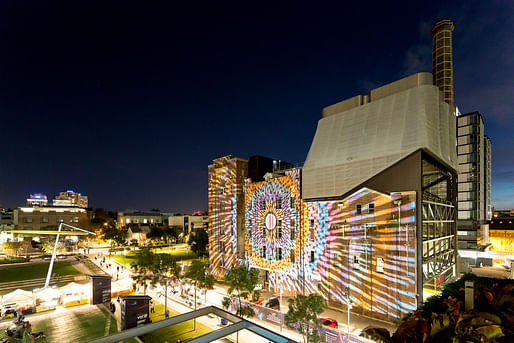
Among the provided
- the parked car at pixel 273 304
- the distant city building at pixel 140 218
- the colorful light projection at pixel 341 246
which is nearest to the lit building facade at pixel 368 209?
the colorful light projection at pixel 341 246

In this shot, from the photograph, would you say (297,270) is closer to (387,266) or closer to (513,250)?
(387,266)

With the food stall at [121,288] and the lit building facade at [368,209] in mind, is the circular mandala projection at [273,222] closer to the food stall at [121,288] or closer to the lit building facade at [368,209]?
the lit building facade at [368,209]

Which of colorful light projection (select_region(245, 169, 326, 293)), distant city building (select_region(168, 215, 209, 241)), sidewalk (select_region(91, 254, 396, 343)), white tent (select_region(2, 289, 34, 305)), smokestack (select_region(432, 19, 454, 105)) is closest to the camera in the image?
sidewalk (select_region(91, 254, 396, 343))

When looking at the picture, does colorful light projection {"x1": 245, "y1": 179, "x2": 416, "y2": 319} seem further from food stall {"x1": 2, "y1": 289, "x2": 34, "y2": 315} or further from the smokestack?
the smokestack

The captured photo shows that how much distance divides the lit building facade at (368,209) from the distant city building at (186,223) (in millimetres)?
71972

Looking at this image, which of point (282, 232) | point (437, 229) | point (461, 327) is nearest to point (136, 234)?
point (282, 232)

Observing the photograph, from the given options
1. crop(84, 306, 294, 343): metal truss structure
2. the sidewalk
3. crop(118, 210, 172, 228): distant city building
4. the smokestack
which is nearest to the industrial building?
the sidewalk

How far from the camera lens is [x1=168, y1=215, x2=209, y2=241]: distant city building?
109150 mm

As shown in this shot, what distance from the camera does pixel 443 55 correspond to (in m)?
49.5

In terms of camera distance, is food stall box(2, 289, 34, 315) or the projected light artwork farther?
food stall box(2, 289, 34, 315)

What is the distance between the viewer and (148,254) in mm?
38219

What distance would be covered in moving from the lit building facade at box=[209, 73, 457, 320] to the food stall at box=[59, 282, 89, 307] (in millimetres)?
22209

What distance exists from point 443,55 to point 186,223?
98.3m

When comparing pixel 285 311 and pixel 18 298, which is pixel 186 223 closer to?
pixel 18 298
